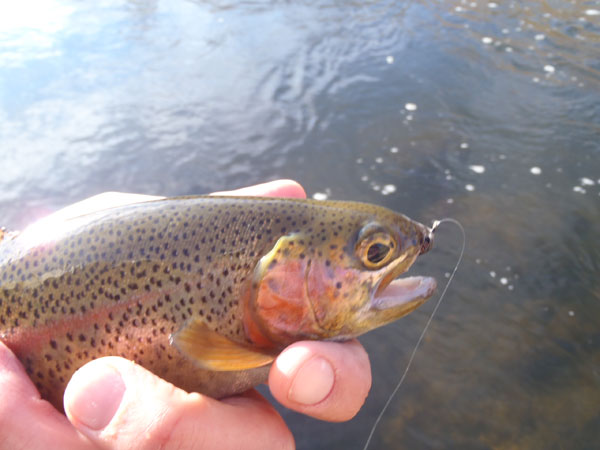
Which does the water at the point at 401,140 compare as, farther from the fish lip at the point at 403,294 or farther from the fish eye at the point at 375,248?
the fish eye at the point at 375,248

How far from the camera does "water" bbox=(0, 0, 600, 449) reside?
3.72 metres

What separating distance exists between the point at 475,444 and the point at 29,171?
533 centimetres

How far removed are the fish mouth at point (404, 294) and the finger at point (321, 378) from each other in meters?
0.20

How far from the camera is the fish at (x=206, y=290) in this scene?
1759 mm

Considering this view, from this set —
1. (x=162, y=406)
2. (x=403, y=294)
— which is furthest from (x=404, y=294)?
(x=162, y=406)

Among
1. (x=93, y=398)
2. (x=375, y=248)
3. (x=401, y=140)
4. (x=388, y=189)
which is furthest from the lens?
(x=401, y=140)

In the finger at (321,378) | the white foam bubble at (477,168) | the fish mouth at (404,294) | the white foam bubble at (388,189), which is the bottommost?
the white foam bubble at (477,168)

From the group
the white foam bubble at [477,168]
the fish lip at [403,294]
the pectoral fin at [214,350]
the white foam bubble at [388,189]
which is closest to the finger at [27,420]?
the pectoral fin at [214,350]

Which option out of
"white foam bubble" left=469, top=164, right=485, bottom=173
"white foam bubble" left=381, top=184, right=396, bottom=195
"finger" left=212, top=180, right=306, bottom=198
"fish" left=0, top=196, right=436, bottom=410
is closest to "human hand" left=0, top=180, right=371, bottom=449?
"fish" left=0, top=196, right=436, bottom=410

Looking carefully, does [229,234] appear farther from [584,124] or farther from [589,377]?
[584,124]

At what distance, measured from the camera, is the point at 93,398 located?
1.53 meters

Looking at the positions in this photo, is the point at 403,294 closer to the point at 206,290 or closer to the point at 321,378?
the point at 321,378

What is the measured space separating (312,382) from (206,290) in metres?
0.50

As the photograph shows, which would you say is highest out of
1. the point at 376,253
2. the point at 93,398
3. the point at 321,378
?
the point at 376,253
